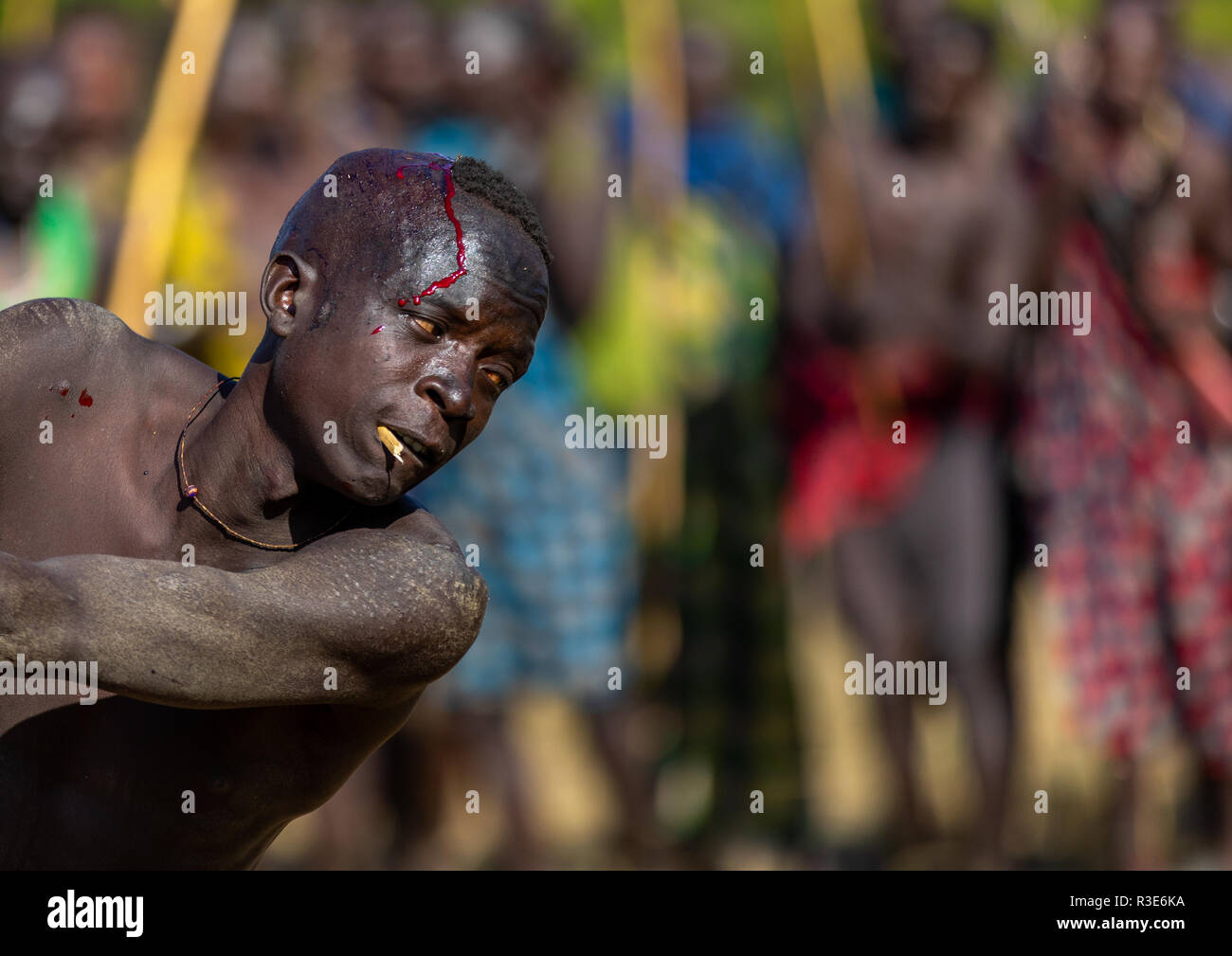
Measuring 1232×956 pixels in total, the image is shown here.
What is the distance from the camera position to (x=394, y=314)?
2035 mm

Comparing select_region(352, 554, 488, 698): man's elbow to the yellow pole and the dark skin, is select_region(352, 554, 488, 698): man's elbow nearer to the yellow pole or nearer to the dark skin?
the dark skin

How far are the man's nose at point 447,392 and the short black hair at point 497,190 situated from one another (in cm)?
23

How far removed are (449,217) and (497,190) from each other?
0.08 meters

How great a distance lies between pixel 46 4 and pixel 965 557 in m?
3.86

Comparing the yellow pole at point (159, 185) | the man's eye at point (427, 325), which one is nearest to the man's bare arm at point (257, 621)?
the man's eye at point (427, 325)

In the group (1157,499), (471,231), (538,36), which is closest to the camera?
(471,231)

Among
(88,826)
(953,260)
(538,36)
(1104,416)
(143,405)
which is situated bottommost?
(88,826)

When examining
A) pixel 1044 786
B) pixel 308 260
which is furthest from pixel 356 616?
pixel 1044 786

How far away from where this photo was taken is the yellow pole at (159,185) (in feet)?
15.9

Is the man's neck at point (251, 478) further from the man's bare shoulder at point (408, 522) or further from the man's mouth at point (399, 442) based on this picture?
the man's mouth at point (399, 442)

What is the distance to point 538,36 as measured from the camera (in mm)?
6180

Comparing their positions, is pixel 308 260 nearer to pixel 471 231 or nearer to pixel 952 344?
pixel 471 231

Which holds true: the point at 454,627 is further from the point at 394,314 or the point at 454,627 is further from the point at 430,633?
the point at 394,314

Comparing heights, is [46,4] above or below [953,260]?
above
